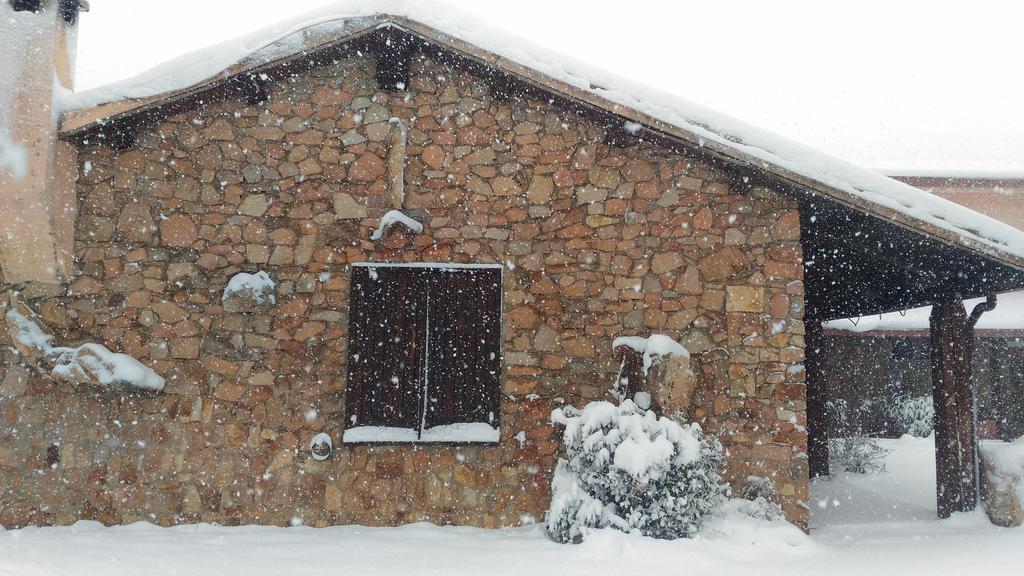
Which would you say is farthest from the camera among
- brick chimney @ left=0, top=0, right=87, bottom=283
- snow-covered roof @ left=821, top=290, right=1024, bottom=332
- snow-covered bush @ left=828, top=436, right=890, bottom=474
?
snow-covered roof @ left=821, top=290, right=1024, bottom=332

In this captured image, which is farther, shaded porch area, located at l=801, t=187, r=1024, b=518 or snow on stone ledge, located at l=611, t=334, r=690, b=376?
shaded porch area, located at l=801, t=187, r=1024, b=518

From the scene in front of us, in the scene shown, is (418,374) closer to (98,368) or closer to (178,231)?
(178,231)

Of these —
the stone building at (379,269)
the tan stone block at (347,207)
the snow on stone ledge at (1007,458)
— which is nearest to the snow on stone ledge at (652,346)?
the stone building at (379,269)

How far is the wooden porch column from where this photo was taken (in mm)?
6156

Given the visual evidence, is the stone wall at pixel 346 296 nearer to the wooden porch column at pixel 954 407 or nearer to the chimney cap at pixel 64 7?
the chimney cap at pixel 64 7

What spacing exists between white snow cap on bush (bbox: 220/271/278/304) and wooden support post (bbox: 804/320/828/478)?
7349 mm

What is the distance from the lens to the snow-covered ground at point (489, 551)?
3.98 metres

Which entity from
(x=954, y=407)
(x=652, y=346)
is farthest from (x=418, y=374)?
(x=954, y=407)

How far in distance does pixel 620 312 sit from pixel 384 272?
216 cm

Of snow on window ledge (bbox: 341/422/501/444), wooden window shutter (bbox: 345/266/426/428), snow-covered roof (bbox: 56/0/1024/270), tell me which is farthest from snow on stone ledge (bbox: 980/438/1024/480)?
wooden window shutter (bbox: 345/266/426/428)

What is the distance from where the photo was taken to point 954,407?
639 cm

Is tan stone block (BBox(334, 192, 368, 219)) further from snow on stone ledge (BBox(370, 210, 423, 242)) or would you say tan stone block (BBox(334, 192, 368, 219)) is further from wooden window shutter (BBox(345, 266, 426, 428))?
wooden window shutter (BBox(345, 266, 426, 428))

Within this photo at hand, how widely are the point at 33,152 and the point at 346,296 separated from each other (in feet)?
9.41

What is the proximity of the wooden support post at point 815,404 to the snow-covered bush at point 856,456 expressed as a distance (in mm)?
801
